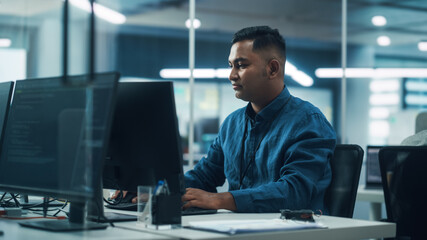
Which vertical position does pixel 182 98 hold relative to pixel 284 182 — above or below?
above

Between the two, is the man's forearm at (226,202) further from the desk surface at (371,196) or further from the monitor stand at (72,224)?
the desk surface at (371,196)

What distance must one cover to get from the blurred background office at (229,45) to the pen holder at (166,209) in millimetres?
2778

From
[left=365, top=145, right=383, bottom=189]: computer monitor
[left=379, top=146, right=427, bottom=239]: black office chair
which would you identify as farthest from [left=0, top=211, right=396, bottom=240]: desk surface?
[left=365, top=145, right=383, bottom=189]: computer monitor

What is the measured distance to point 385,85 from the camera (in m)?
4.97

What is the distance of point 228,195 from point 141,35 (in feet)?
9.25

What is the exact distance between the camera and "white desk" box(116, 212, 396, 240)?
1539 mm

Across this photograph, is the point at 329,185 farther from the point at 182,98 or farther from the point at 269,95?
the point at 182,98

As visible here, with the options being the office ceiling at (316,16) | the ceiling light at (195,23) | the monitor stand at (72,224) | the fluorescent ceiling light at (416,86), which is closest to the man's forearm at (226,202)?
the monitor stand at (72,224)

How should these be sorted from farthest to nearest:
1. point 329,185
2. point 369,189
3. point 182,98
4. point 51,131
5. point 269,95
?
point 182,98, point 369,189, point 269,95, point 329,185, point 51,131

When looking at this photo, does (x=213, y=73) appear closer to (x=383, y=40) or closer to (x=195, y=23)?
(x=195, y=23)

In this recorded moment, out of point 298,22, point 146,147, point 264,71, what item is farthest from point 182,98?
point 146,147

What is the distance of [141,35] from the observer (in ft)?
15.1

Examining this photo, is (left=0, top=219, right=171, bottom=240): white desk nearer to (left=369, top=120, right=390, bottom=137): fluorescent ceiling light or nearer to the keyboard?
the keyboard

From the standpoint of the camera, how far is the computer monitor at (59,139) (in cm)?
146
